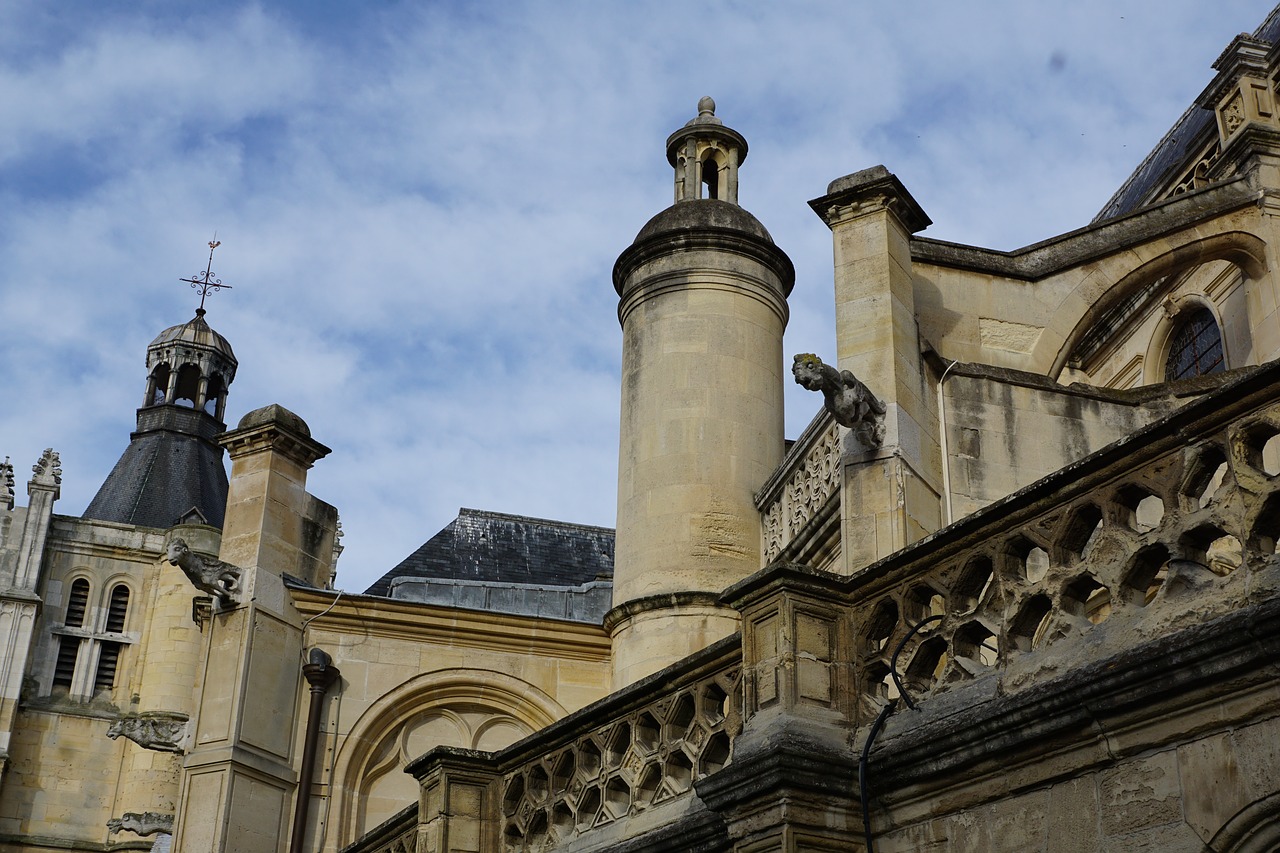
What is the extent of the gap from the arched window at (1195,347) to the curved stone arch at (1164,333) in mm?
39

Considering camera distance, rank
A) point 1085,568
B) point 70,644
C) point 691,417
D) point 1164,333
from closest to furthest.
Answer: point 1085,568 → point 691,417 → point 1164,333 → point 70,644

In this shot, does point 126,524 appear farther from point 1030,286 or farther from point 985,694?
point 985,694

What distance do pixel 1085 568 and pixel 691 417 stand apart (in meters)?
7.92

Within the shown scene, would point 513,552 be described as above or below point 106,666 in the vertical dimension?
below

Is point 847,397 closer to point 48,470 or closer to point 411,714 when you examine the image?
point 411,714

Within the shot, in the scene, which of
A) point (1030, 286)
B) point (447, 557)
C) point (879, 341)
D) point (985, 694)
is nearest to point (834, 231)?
point (879, 341)

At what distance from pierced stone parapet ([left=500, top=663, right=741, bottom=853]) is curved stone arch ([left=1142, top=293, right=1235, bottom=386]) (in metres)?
10.3

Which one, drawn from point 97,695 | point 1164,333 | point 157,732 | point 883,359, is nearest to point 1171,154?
point 1164,333

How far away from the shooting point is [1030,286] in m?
10.3

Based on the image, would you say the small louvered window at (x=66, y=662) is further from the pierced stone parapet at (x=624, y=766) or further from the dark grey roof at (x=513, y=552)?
the pierced stone parapet at (x=624, y=766)

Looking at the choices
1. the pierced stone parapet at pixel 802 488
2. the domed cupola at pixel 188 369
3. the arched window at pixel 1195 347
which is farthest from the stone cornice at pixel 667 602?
the domed cupola at pixel 188 369

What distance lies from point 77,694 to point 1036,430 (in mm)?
40625

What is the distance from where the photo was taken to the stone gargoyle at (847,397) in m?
7.92

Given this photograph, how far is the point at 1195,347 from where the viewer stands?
16219 millimetres
